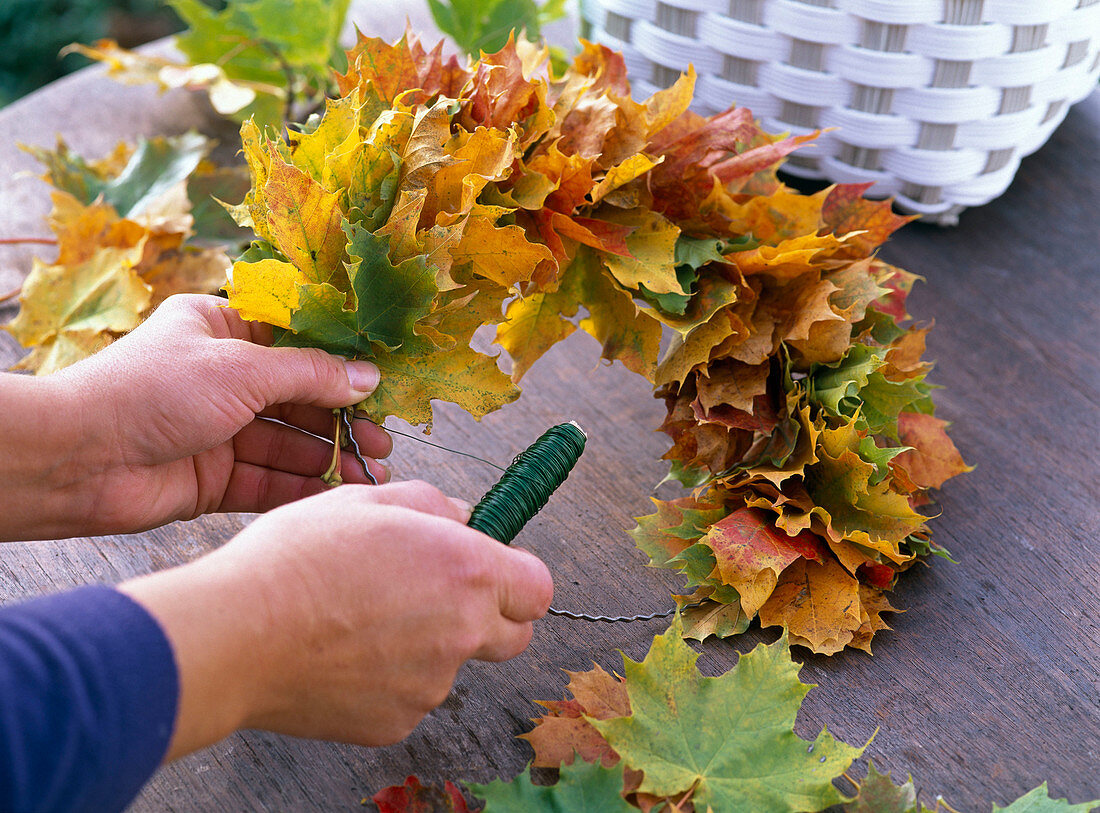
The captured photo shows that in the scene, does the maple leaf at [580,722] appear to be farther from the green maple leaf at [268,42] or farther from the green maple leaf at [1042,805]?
the green maple leaf at [268,42]

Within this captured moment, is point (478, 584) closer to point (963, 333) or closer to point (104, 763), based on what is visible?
point (104, 763)

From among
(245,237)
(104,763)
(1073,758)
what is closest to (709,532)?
(1073,758)

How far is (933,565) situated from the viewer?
0.61 meters

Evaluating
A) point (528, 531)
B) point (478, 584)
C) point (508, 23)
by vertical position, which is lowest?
point (528, 531)

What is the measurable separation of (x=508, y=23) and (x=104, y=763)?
770 millimetres

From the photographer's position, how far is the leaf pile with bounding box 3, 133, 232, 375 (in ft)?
2.42

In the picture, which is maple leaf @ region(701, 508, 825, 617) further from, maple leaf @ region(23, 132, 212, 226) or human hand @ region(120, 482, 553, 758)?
maple leaf @ region(23, 132, 212, 226)

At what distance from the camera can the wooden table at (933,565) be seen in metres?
0.50

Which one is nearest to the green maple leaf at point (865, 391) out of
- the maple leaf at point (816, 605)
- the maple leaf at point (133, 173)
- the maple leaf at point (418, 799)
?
the maple leaf at point (816, 605)

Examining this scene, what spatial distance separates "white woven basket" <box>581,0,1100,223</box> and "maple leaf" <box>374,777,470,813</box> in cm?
63

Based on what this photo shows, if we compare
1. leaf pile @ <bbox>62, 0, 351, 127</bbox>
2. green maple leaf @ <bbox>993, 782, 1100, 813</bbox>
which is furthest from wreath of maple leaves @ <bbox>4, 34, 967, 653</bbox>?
leaf pile @ <bbox>62, 0, 351, 127</bbox>

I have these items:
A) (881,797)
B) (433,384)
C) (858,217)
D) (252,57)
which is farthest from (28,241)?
(881,797)

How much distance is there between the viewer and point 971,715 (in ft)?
1.71

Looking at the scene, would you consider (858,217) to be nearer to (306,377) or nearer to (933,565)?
(933,565)
